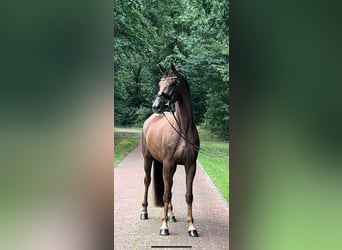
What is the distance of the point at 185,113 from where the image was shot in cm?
220

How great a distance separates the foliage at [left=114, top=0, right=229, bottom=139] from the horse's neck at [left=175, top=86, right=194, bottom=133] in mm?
38

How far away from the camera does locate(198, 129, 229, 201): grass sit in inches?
81.9

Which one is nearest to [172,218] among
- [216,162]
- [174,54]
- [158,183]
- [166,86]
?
[158,183]

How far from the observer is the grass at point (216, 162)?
208 centimetres

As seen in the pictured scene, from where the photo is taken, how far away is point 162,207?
7.27 ft

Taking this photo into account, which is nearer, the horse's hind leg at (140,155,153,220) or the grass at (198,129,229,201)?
the grass at (198,129,229,201)

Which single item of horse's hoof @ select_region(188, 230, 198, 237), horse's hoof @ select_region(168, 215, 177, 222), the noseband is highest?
the noseband

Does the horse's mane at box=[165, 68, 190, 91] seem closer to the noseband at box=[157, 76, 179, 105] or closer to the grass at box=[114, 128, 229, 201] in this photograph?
the noseband at box=[157, 76, 179, 105]

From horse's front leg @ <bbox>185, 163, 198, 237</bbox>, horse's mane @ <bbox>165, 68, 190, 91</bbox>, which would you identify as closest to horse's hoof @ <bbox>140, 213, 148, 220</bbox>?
horse's front leg @ <bbox>185, 163, 198, 237</bbox>

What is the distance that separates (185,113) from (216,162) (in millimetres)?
317

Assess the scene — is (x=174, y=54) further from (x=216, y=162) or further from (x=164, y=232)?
(x=164, y=232)

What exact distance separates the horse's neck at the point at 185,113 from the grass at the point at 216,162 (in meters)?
0.09
